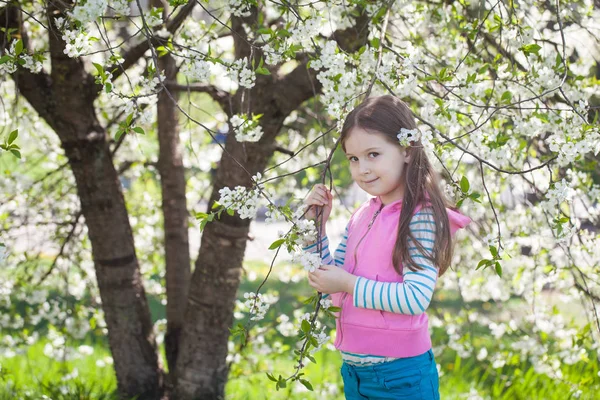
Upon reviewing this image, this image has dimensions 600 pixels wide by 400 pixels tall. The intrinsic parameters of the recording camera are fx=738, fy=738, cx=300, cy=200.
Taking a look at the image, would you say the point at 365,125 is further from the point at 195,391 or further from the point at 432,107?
the point at 195,391

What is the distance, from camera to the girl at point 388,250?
191 centimetres

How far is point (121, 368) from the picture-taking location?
3229mm

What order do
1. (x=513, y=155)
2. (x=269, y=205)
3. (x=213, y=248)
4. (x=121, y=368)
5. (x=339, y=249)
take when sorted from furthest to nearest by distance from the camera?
1. (x=121, y=368)
2. (x=213, y=248)
3. (x=513, y=155)
4. (x=339, y=249)
5. (x=269, y=205)

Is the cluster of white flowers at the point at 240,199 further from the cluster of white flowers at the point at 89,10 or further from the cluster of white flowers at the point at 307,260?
the cluster of white flowers at the point at 89,10

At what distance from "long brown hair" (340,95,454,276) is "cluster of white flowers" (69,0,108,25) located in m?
0.70

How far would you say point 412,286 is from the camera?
1838 millimetres

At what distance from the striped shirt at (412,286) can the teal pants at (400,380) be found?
0.71 ft

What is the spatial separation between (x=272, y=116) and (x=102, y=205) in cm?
79

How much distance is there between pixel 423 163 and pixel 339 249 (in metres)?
0.39

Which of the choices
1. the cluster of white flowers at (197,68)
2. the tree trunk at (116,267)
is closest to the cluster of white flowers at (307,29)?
the cluster of white flowers at (197,68)

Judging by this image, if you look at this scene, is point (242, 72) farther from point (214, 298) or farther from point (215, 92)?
point (214, 298)

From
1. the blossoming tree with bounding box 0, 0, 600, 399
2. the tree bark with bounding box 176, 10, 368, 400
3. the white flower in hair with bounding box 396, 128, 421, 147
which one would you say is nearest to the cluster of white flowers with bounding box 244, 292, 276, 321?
the blossoming tree with bounding box 0, 0, 600, 399

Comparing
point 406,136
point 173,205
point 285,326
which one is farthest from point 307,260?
point 173,205

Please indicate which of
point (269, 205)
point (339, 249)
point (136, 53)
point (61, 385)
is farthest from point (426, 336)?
point (61, 385)
